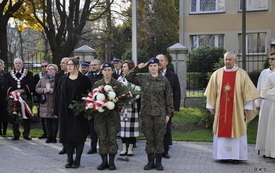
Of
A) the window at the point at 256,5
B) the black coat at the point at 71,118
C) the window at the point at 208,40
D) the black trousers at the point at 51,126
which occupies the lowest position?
the black trousers at the point at 51,126

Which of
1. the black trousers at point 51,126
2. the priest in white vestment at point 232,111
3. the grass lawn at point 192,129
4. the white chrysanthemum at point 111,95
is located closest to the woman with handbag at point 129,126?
the white chrysanthemum at point 111,95

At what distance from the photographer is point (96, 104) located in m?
6.88

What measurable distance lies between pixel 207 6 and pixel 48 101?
18596 millimetres

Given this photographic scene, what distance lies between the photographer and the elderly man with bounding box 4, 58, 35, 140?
10.2 m

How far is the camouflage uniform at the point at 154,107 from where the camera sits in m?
7.15

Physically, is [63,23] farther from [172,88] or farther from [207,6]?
[172,88]

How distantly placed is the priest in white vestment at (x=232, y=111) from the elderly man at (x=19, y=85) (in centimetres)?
505

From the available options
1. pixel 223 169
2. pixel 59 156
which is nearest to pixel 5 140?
pixel 59 156

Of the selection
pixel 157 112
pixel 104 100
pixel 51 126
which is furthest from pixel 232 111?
pixel 51 126

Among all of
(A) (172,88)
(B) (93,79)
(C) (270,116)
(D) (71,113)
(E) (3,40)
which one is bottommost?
(C) (270,116)

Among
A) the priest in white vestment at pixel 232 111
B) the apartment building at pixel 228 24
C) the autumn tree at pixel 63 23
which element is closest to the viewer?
the priest in white vestment at pixel 232 111

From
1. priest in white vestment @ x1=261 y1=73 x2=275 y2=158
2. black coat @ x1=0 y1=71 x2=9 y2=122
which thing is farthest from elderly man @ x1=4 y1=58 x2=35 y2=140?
priest in white vestment @ x1=261 y1=73 x2=275 y2=158

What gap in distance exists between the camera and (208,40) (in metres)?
26.8

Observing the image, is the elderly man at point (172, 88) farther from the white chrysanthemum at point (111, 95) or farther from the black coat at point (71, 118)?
the black coat at point (71, 118)
